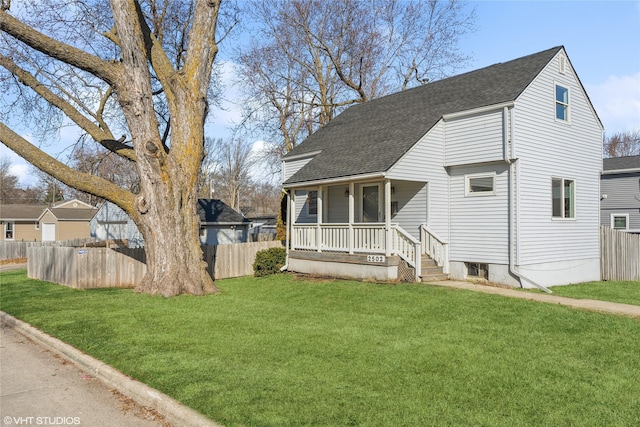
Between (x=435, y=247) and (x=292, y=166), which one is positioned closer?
(x=435, y=247)

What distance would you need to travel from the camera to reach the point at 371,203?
1789 cm

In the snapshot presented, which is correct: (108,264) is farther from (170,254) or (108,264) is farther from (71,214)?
(71,214)

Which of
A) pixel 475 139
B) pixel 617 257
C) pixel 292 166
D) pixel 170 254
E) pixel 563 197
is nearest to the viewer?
pixel 170 254

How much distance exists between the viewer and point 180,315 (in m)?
10.3

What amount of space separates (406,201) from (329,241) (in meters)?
2.98

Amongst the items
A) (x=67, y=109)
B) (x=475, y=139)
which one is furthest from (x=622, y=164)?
(x=67, y=109)

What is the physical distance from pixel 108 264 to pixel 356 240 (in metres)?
8.18

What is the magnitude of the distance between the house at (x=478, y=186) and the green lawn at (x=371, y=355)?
3.11 metres

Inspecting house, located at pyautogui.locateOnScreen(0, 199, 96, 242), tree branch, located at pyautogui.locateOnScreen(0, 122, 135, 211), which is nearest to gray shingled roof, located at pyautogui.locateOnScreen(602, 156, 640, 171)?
tree branch, located at pyautogui.locateOnScreen(0, 122, 135, 211)

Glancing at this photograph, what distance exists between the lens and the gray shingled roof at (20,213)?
49.1m

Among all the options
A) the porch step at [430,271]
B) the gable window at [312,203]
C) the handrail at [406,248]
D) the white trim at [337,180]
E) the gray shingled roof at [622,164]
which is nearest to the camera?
the white trim at [337,180]

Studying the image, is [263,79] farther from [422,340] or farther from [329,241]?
[422,340]

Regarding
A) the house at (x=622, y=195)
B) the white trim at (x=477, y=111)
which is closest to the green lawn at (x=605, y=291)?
the white trim at (x=477, y=111)

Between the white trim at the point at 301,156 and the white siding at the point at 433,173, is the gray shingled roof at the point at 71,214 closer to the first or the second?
the white trim at the point at 301,156
